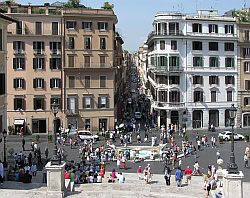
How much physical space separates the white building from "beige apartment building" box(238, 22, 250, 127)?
91cm

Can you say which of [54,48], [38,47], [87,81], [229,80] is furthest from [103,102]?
[229,80]

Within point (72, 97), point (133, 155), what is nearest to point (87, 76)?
point (72, 97)

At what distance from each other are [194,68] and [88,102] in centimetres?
1588

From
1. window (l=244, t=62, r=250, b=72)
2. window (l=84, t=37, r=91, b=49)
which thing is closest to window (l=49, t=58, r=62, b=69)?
window (l=84, t=37, r=91, b=49)

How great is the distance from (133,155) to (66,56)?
1853 cm

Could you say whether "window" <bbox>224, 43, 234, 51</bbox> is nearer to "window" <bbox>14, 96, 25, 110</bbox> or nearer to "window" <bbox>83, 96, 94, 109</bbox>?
"window" <bbox>83, 96, 94, 109</bbox>

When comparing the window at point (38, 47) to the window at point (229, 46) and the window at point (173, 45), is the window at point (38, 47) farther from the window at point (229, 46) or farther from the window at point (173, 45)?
the window at point (229, 46)

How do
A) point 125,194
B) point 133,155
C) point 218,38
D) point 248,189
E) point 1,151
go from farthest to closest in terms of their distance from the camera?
point 218,38 < point 133,155 < point 1,151 < point 248,189 < point 125,194

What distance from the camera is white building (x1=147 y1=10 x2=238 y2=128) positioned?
58281 mm

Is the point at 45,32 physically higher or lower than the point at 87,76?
higher

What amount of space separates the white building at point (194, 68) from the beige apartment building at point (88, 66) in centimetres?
774

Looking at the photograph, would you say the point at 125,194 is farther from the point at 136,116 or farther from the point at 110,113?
the point at 136,116

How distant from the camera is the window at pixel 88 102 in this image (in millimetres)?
54362

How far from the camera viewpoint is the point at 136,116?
2808 inches
